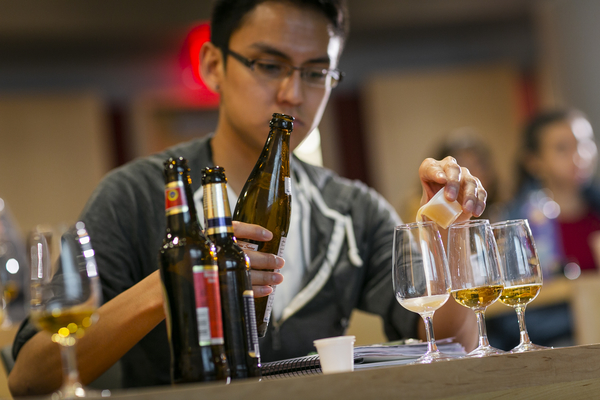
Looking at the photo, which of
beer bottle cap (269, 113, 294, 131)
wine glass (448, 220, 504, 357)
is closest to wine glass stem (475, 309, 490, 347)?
wine glass (448, 220, 504, 357)

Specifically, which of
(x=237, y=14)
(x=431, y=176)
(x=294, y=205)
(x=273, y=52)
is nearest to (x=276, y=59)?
(x=273, y=52)

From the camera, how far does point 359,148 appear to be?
6.43 m

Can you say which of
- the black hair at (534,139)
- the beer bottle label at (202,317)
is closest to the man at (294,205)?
the beer bottle label at (202,317)

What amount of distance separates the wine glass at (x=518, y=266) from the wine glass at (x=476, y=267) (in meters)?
0.02

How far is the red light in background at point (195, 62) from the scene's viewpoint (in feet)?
15.4

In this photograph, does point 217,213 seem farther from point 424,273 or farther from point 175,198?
point 424,273

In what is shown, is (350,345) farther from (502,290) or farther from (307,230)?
(307,230)

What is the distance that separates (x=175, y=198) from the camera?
702 millimetres

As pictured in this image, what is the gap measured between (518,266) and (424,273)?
14 centimetres

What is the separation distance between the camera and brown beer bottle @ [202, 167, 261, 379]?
67 centimetres

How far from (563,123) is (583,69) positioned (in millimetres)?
1393

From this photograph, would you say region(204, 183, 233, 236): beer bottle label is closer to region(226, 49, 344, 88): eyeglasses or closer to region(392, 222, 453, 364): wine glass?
region(392, 222, 453, 364): wine glass

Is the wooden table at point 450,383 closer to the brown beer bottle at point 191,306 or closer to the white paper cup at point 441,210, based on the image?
the brown beer bottle at point 191,306

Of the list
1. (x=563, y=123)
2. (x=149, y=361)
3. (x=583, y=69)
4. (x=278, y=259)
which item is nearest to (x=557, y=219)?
(x=563, y=123)
